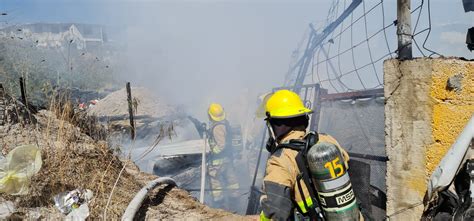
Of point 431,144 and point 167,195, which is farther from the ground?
point 431,144

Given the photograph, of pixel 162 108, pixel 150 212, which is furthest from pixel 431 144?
pixel 162 108

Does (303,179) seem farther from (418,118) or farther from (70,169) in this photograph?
(70,169)

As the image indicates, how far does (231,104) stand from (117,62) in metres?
11.3

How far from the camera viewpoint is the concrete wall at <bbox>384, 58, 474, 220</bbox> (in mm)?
2824

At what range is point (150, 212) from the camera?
338 centimetres

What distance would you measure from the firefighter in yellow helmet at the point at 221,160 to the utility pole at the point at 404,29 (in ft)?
18.4

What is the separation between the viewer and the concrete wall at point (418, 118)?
282cm

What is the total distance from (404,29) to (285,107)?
1.48 metres

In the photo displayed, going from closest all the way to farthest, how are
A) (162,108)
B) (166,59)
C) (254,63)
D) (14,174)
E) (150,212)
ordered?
(14,174) → (150,212) → (162,108) → (254,63) → (166,59)

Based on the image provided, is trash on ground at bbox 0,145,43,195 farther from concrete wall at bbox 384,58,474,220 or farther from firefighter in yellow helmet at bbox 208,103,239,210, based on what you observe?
firefighter in yellow helmet at bbox 208,103,239,210

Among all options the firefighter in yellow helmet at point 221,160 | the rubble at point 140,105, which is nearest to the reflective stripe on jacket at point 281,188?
the firefighter in yellow helmet at point 221,160

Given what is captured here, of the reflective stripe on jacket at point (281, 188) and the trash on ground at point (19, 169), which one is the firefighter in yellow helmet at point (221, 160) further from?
the reflective stripe on jacket at point (281, 188)

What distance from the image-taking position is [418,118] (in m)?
2.98

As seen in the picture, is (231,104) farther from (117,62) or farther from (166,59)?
(117,62)
